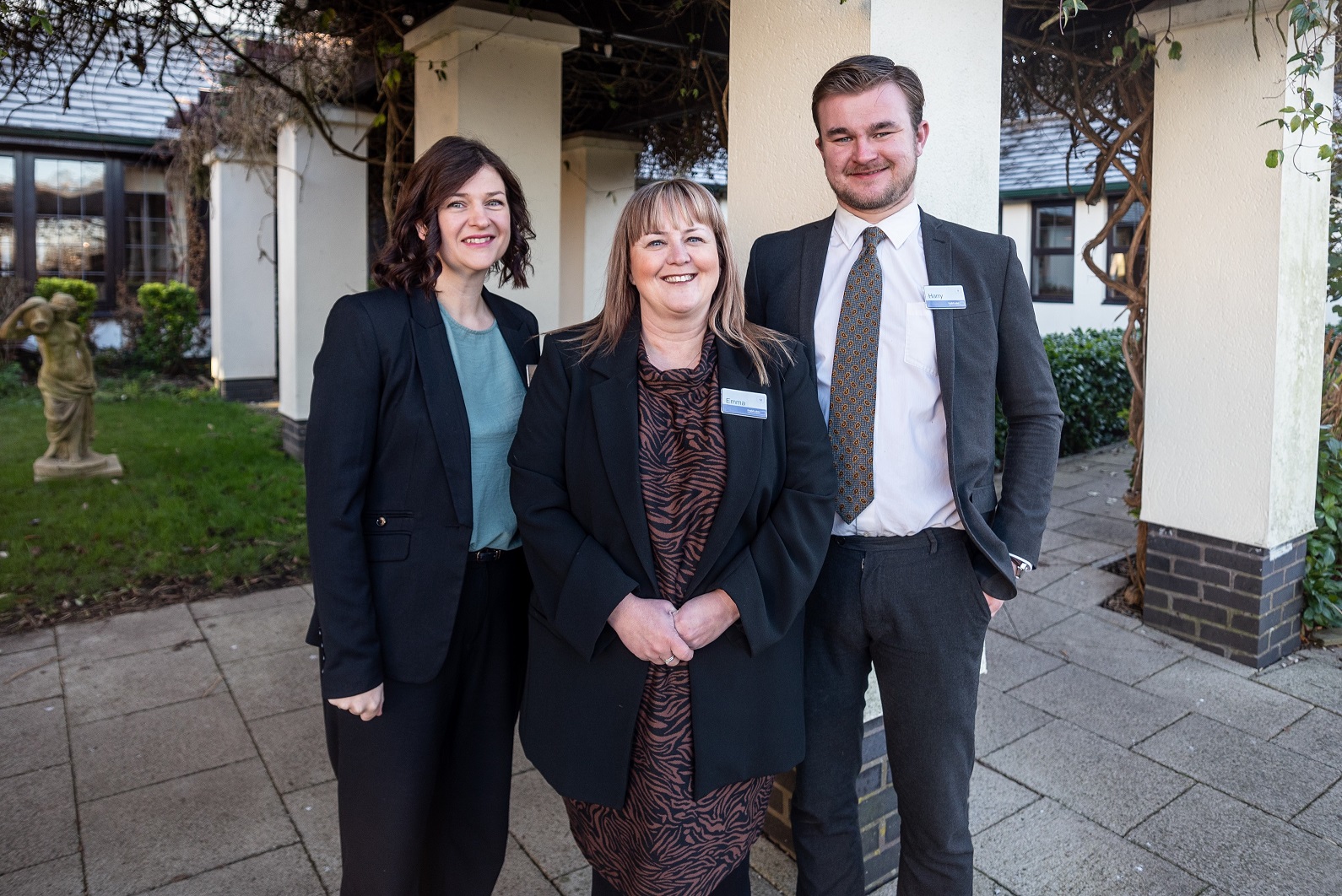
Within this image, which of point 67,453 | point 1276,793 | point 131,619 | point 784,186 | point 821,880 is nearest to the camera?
point 821,880

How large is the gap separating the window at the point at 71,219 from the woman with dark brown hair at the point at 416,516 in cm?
1455

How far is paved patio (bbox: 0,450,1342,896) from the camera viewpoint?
2.80 meters

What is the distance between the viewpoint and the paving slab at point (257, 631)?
4.48 meters

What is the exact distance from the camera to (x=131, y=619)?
4.90 m

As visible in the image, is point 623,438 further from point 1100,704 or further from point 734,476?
point 1100,704

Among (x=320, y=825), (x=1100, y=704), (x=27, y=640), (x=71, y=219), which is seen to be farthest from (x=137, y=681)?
(x=71, y=219)

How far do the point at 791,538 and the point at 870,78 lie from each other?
3.25ft

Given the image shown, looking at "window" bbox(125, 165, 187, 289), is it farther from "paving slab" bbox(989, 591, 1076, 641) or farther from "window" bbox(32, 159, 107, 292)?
"paving slab" bbox(989, 591, 1076, 641)

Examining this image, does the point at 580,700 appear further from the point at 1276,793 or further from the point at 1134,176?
the point at 1134,176

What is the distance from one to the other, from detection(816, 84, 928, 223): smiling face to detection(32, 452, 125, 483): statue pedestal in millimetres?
7659

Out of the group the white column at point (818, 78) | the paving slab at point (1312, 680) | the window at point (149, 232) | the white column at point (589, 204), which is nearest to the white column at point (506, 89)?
the white column at point (818, 78)

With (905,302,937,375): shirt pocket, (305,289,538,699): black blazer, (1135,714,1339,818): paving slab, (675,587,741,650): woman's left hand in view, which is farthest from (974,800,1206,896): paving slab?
(305,289,538,699): black blazer

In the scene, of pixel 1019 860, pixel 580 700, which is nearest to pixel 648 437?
pixel 580 700

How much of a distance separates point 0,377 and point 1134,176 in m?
12.8
